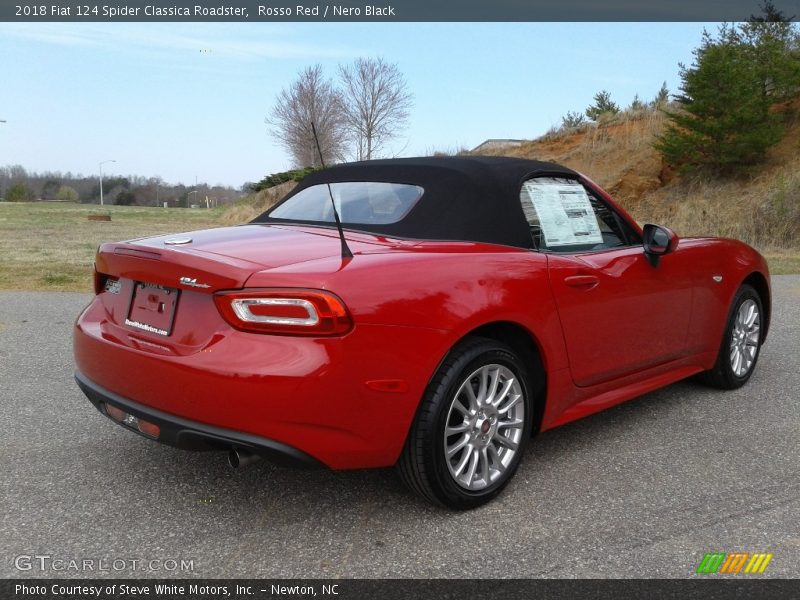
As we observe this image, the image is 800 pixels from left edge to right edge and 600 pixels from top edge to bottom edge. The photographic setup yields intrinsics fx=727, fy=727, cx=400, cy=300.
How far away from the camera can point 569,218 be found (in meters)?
3.75

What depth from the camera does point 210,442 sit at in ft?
8.41

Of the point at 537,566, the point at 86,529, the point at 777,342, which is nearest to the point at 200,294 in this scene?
the point at 86,529

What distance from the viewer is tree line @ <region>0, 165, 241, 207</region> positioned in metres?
94.2

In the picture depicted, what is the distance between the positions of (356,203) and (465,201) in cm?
57

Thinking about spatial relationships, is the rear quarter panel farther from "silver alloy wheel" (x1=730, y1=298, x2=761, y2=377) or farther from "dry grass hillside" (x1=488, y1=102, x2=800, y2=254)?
"dry grass hillside" (x1=488, y1=102, x2=800, y2=254)

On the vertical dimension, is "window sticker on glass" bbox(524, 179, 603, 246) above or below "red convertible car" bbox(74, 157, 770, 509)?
above

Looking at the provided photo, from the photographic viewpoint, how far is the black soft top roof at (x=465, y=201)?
129 inches

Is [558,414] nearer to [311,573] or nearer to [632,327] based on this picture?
[632,327]

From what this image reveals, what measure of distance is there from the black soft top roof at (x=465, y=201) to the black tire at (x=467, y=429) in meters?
→ 0.57

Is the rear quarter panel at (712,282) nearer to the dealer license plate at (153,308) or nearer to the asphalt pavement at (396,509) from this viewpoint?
the asphalt pavement at (396,509)

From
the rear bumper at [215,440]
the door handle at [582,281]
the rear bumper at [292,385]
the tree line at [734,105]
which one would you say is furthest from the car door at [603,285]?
the tree line at [734,105]

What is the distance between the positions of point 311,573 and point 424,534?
0.50 m

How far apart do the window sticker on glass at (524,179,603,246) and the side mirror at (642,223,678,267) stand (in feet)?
0.91

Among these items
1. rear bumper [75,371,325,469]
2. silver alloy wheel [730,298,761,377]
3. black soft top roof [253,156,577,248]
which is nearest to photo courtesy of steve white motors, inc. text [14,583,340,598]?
rear bumper [75,371,325,469]
